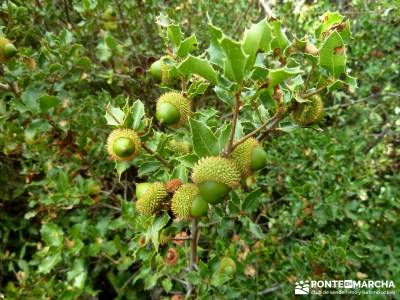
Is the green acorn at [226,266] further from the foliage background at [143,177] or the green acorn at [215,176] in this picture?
the green acorn at [215,176]

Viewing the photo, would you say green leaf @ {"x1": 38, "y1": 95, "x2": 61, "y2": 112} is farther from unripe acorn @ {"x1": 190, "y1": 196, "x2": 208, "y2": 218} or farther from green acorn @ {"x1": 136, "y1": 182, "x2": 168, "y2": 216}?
unripe acorn @ {"x1": 190, "y1": 196, "x2": 208, "y2": 218}

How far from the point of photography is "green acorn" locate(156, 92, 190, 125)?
1316 mm

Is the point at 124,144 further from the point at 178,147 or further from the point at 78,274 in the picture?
the point at 78,274

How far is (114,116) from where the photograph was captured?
134 centimetres

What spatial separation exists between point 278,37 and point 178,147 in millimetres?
513

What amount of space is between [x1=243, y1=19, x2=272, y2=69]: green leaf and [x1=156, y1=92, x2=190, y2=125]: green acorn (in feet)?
1.29

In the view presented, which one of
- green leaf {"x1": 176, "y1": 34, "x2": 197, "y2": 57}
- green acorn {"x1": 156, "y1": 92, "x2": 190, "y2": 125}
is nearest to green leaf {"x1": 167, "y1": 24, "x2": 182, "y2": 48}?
green leaf {"x1": 176, "y1": 34, "x2": 197, "y2": 57}

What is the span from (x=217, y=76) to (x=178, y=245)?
1363 millimetres

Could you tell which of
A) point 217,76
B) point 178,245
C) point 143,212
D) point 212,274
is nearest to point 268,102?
point 217,76

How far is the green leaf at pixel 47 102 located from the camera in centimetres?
212

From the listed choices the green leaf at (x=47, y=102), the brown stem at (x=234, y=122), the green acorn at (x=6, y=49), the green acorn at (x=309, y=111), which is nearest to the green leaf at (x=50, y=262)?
the green leaf at (x=47, y=102)

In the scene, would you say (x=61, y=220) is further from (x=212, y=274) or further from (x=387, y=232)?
(x=387, y=232)

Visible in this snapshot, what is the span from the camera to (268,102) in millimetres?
1252

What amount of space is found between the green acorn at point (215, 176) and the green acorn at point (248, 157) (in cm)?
3
